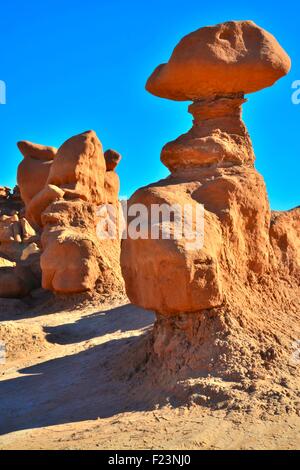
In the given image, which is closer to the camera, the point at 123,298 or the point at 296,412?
the point at 296,412

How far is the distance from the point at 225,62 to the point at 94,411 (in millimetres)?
3724

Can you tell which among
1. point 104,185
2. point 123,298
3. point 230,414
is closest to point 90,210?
point 104,185

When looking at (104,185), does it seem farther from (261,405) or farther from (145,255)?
(261,405)

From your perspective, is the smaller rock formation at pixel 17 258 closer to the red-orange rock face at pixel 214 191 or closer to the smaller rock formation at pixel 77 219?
the smaller rock formation at pixel 77 219

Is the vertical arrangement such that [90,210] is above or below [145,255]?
above

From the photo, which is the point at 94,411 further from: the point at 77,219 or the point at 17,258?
the point at 17,258

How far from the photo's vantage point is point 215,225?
17.1 ft

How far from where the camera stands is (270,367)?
4719 millimetres

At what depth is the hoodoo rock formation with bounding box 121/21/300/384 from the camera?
4848 mm

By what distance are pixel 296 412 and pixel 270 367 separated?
61 centimetres

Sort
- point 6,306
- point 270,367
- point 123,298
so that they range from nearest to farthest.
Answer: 1. point 270,367
2. point 123,298
3. point 6,306

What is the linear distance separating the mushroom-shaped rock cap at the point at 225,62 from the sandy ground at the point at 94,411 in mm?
3056

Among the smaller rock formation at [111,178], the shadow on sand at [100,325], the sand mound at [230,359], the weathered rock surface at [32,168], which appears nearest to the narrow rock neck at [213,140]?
the sand mound at [230,359]

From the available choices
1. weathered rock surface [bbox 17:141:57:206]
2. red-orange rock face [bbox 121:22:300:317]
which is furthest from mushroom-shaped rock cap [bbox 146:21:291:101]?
weathered rock surface [bbox 17:141:57:206]
